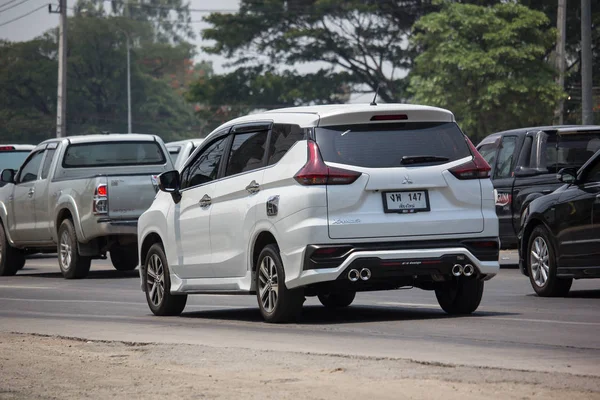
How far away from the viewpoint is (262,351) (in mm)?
9805

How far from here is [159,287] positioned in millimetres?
13797

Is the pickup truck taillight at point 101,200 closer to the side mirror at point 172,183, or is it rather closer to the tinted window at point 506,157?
the tinted window at point 506,157

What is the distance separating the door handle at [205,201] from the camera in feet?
42.1

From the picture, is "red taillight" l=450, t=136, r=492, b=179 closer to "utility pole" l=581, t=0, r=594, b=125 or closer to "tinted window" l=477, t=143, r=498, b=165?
"tinted window" l=477, t=143, r=498, b=165

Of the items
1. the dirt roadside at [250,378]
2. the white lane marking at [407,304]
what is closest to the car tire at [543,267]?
the white lane marking at [407,304]

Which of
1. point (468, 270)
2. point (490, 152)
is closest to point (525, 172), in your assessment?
point (490, 152)

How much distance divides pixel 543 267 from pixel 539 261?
0.10 meters

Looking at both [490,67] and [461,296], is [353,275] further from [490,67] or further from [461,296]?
[490,67]

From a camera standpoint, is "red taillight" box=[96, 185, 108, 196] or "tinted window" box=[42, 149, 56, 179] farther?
"tinted window" box=[42, 149, 56, 179]

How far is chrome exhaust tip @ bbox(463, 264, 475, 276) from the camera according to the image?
11.5 metres

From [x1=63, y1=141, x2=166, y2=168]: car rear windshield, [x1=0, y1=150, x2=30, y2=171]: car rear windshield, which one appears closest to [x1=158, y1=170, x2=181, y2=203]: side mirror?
[x1=63, y1=141, x2=166, y2=168]: car rear windshield

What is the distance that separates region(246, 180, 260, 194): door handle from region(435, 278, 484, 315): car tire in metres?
1.87

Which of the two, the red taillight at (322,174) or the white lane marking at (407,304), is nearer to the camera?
the red taillight at (322,174)

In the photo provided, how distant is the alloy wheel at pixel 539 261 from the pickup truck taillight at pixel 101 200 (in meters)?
7.35
